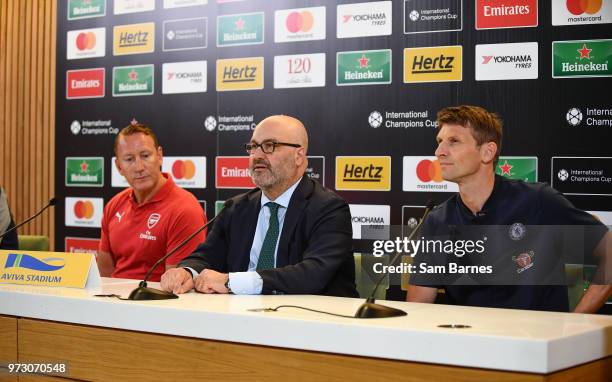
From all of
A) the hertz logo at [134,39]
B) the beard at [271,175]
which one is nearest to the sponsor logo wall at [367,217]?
the beard at [271,175]

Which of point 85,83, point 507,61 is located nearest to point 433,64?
point 507,61

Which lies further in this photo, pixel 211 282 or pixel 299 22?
pixel 299 22

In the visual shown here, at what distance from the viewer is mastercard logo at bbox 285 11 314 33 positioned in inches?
195

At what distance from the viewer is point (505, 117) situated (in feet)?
14.2

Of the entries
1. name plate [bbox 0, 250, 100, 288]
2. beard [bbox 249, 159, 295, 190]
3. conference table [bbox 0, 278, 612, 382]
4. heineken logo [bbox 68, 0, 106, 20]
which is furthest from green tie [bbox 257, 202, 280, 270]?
heineken logo [bbox 68, 0, 106, 20]

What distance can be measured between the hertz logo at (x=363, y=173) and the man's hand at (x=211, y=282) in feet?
6.53

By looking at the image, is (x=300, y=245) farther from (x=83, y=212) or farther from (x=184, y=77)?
(x=83, y=212)

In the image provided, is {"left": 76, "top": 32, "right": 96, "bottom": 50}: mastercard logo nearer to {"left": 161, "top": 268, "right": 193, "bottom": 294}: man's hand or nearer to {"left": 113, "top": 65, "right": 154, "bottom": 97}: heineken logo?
{"left": 113, "top": 65, "right": 154, "bottom": 97}: heineken logo

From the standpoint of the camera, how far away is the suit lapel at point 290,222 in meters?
3.23

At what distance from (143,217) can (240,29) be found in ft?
5.41

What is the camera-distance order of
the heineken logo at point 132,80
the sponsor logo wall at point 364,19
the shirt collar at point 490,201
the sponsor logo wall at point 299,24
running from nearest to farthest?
the shirt collar at point 490,201 → the sponsor logo wall at point 364,19 → the sponsor logo wall at point 299,24 → the heineken logo at point 132,80

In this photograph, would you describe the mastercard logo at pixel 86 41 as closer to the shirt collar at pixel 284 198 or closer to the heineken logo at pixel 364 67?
the heineken logo at pixel 364 67


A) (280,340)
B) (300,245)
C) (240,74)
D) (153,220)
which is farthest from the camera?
(240,74)

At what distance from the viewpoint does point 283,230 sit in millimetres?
3246
